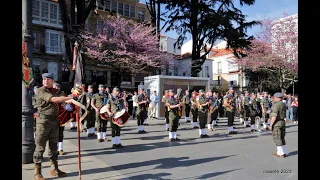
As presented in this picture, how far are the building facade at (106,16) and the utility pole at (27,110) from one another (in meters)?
23.6

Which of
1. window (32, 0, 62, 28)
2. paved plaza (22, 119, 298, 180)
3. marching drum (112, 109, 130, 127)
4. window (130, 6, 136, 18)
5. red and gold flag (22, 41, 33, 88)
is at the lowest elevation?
paved plaza (22, 119, 298, 180)

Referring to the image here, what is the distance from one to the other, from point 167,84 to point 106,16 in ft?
60.8

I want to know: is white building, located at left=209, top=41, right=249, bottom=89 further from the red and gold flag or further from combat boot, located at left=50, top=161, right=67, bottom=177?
combat boot, located at left=50, top=161, right=67, bottom=177

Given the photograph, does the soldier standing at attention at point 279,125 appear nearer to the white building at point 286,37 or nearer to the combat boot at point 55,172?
the combat boot at point 55,172

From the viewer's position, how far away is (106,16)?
115ft

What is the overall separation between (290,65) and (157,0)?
1551cm

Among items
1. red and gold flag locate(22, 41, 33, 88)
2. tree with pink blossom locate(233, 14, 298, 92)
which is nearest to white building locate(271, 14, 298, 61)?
tree with pink blossom locate(233, 14, 298, 92)

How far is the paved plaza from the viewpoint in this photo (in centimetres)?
653

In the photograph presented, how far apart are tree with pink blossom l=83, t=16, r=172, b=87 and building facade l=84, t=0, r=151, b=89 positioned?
3.86 m

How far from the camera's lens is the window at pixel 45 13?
106 ft

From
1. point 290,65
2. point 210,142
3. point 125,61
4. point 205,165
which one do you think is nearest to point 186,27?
point 125,61

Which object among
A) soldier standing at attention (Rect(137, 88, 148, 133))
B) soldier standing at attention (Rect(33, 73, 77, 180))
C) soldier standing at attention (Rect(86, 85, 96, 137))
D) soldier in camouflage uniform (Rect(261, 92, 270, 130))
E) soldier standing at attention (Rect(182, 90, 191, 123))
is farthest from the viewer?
soldier standing at attention (Rect(182, 90, 191, 123))
